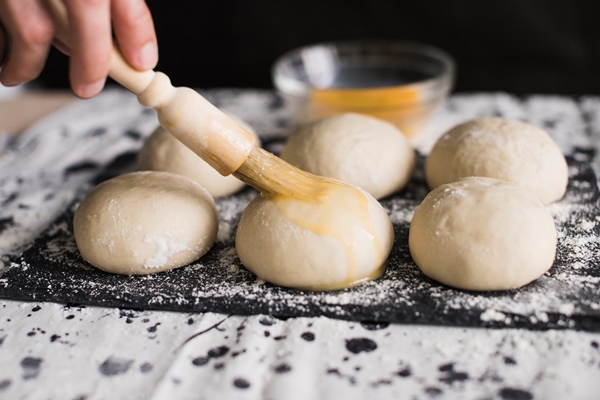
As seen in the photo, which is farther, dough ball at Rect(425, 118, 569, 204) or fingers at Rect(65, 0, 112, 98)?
dough ball at Rect(425, 118, 569, 204)

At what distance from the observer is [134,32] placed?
3.26 feet

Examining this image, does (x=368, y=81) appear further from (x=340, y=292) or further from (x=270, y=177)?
(x=340, y=292)

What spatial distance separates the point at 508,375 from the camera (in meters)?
0.88

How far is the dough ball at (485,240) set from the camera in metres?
1.01

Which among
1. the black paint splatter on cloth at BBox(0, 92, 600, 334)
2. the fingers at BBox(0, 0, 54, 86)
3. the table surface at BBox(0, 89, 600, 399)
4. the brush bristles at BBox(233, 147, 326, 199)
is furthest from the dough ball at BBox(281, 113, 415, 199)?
the fingers at BBox(0, 0, 54, 86)

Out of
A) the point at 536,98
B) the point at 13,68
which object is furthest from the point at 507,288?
the point at 536,98

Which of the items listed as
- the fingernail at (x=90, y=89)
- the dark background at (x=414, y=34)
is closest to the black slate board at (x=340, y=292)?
the fingernail at (x=90, y=89)

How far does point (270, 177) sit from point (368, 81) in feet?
3.42

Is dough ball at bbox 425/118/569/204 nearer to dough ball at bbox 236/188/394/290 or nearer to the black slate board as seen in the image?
the black slate board

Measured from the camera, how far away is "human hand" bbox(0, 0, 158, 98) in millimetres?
928

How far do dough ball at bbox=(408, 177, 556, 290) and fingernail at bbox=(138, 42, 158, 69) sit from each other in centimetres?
56

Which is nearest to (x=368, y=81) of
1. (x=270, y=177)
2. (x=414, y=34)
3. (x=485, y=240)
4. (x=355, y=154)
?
(x=414, y=34)

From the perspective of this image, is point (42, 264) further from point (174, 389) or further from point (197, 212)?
point (174, 389)

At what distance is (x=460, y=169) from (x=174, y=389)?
78cm
